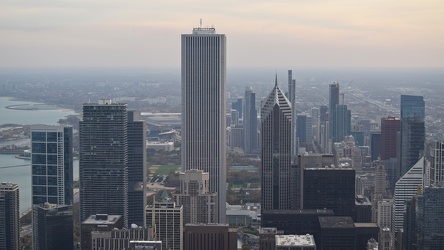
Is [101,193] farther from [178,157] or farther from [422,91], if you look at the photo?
[422,91]

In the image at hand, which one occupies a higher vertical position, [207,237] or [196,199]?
[196,199]

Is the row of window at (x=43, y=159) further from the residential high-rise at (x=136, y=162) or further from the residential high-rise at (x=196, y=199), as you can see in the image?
the residential high-rise at (x=196, y=199)

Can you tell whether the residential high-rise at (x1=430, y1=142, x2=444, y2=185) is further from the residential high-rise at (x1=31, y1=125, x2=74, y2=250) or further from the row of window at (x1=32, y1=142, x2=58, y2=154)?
the row of window at (x1=32, y1=142, x2=58, y2=154)

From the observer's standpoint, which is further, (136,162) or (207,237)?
(136,162)

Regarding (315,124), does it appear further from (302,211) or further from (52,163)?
(52,163)

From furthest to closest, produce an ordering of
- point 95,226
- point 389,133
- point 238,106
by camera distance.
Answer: point 238,106, point 389,133, point 95,226

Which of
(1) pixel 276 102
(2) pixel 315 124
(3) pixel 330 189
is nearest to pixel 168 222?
(3) pixel 330 189

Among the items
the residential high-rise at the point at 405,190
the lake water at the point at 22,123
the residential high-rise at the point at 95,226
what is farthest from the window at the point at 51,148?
the residential high-rise at the point at 405,190
